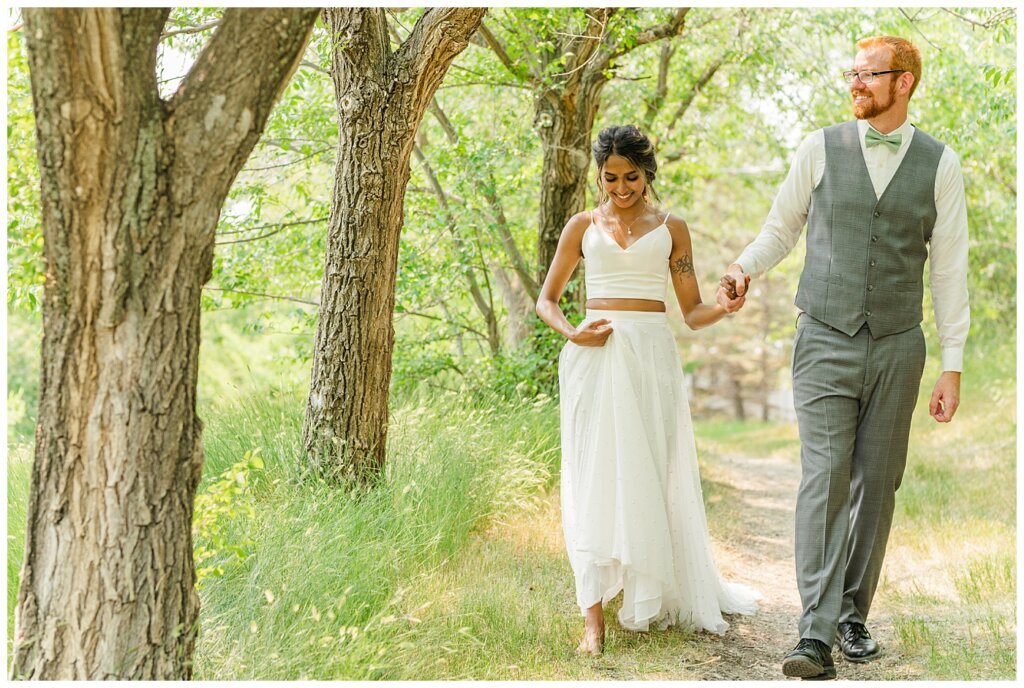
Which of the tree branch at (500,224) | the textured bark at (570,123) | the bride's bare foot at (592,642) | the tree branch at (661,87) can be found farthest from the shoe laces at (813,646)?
the tree branch at (661,87)

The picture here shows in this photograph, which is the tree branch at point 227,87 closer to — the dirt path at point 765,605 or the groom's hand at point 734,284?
the groom's hand at point 734,284

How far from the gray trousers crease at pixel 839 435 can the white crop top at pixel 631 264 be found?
64 cm

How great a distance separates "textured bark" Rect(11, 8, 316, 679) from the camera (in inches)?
102

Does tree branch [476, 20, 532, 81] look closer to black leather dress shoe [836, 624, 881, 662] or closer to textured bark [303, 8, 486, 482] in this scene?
textured bark [303, 8, 486, 482]

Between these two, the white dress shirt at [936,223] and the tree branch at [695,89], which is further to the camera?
the tree branch at [695,89]

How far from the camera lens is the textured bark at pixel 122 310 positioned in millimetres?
2598

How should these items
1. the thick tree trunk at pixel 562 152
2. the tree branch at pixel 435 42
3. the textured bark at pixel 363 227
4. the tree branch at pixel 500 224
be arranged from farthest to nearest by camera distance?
the tree branch at pixel 500 224, the thick tree trunk at pixel 562 152, the textured bark at pixel 363 227, the tree branch at pixel 435 42

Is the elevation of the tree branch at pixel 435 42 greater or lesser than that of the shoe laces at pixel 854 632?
greater

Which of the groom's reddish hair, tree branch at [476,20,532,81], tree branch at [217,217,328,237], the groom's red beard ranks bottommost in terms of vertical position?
tree branch at [217,217,328,237]

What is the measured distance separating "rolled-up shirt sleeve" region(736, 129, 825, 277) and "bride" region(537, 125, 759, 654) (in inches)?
10.3

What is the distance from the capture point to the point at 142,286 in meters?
2.69

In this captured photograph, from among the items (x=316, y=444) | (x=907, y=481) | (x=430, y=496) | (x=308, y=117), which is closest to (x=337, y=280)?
(x=316, y=444)

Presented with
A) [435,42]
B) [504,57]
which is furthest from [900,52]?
[504,57]

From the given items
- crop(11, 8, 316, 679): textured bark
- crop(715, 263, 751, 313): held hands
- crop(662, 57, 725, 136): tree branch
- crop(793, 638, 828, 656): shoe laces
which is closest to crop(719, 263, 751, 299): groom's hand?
crop(715, 263, 751, 313): held hands
